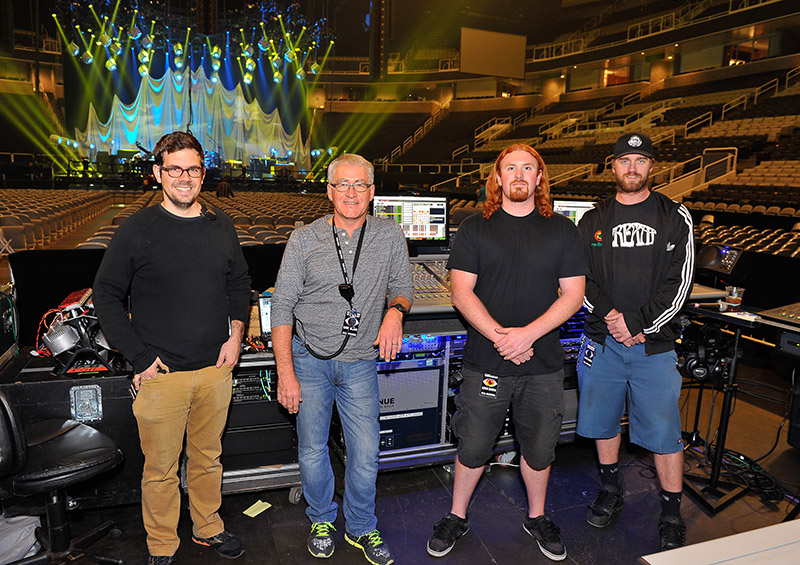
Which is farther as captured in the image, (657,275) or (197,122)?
(197,122)

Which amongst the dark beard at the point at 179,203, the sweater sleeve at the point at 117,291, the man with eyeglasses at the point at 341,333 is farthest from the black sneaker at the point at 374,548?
the dark beard at the point at 179,203

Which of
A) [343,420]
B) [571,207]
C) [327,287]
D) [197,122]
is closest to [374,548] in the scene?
[343,420]

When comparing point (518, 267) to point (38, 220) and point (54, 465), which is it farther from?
point (38, 220)

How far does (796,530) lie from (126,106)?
88.8 feet

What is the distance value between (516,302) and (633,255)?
69cm

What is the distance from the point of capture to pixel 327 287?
7.03ft

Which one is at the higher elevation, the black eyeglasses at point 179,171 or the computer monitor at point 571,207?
the black eyeglasses at point 179,171

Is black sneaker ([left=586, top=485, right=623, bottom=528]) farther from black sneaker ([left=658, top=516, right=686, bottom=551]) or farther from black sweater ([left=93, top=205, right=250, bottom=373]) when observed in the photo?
black sweater ([left=93, top=205, right=250, bottom=373])

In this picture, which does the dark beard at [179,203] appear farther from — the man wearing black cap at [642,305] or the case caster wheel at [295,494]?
the man wearing black cap at [642,305]

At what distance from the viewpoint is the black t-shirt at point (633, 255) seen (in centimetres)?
242

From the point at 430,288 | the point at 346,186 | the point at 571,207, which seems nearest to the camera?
the point at 346,186

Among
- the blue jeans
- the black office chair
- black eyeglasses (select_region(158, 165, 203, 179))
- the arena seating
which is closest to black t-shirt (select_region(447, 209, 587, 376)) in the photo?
the blue jeans

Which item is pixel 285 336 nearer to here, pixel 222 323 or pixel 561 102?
pixel 222 323

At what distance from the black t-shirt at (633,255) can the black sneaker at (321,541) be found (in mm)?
1690
